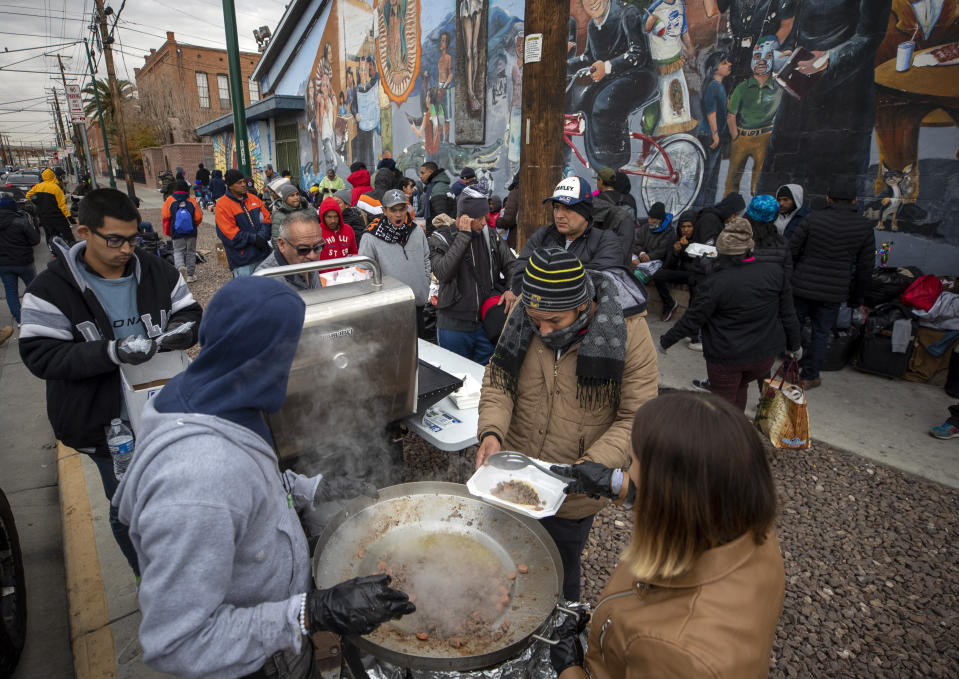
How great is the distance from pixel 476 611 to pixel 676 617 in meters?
0.80

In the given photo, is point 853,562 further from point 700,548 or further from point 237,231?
point 237,231

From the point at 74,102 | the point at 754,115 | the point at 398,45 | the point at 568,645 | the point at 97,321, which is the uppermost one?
the point at 398,45

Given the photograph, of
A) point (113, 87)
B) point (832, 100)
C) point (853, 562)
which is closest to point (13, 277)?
point (853, 562)

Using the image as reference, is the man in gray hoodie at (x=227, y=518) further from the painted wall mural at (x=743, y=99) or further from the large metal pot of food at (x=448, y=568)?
the painted wall mural at (x=743, y=99)

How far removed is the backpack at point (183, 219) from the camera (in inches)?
373

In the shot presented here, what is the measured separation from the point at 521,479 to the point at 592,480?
1.24 ft

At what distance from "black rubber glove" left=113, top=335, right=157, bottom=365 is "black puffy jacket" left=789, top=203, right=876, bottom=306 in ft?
18.8

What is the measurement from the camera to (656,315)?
26.1 feet

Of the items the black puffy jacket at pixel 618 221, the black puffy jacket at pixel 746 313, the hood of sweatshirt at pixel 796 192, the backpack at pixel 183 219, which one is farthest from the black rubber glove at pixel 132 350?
the backpack at pixel 183 219

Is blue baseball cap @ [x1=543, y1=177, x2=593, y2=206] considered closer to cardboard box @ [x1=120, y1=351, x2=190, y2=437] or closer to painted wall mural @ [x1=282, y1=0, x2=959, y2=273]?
cardboard box @ [x1=120, y1=351, x2=190, y2=437]

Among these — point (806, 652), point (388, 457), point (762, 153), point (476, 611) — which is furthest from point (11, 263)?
point (762, 153)

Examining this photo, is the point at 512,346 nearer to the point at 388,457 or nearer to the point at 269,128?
the point at 388,457

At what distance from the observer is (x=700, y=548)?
120 centimetres

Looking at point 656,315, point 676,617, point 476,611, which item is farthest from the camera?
point 656,315
